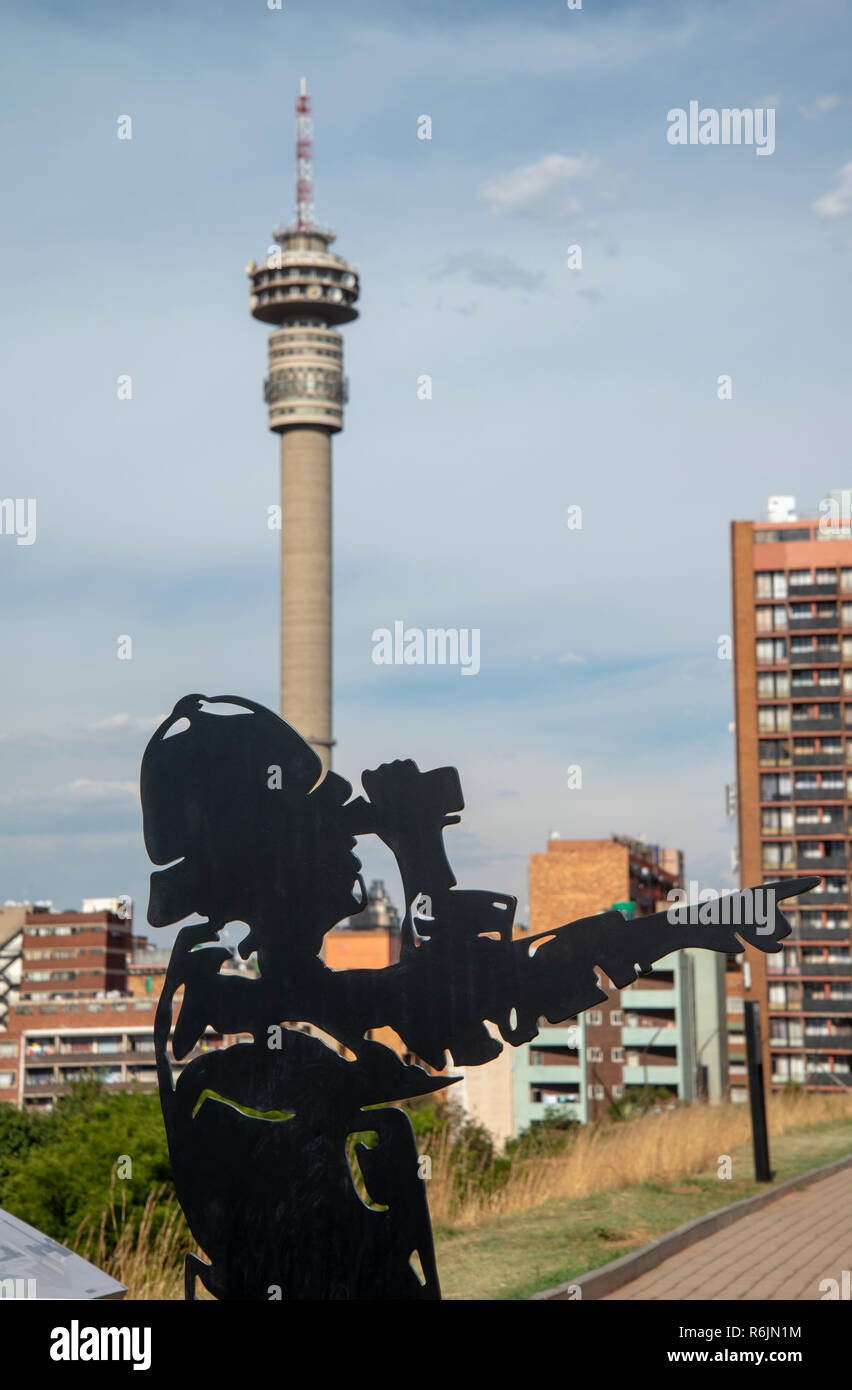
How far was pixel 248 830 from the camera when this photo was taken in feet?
18.9

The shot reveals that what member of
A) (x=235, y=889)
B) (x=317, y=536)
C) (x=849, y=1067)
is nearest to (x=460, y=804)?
(x=235, y=889)

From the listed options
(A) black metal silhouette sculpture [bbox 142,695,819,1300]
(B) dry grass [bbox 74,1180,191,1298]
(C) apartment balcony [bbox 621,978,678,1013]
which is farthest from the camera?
(C) apartment balcony [bbox 621,978,678,1013]

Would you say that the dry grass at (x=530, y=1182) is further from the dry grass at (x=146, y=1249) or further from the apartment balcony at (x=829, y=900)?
the apartment balcony at (x=829, y=900)

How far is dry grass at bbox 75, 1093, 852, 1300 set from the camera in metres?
8.99

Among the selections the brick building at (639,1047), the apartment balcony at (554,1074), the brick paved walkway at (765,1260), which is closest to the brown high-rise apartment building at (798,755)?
the brick building at (639,1047)

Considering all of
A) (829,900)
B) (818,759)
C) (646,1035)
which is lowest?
(646,1035)

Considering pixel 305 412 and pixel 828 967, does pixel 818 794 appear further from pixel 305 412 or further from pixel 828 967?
pixel 305 412

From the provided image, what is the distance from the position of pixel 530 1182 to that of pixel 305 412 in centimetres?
8622

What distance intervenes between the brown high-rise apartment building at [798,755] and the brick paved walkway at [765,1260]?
49201mm

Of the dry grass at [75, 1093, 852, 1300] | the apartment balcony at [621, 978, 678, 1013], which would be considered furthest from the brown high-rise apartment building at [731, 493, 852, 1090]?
the dry grass at [75, 1093, 852, 1300]

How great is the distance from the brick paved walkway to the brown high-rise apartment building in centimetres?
4920

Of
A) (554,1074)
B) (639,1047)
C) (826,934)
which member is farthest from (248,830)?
(826,934)

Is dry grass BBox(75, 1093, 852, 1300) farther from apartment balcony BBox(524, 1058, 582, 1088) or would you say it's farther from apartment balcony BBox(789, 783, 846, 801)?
apartment balcony BBox(789, 783, 846, 801)

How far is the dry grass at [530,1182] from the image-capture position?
899 cm
